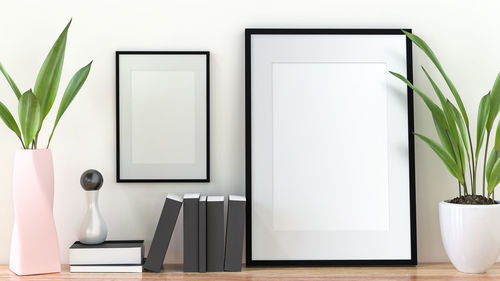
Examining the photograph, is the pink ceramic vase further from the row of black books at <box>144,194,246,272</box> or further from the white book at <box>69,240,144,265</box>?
the row of black books at <box>144,194,246,272</box>

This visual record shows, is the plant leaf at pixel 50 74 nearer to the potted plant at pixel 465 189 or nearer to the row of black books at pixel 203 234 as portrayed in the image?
the row of black books at pixel 203 234

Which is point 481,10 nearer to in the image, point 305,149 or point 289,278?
point 305,149

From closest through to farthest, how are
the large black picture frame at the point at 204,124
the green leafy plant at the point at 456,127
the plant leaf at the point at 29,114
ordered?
the plant leaf at the point at 29,114 → the green leafy plant at the point at 456,127 → the large black picture frame at the point at 204,124

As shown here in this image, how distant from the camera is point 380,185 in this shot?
1420mm

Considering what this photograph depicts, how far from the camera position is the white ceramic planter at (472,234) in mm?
1260

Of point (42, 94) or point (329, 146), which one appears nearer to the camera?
point (42, 94)

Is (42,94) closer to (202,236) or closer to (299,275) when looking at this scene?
Result: (202,236)

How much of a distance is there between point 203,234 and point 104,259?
0.27 metres

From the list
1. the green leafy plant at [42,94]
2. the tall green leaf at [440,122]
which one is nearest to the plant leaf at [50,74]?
the green leafy plant at [42,94]

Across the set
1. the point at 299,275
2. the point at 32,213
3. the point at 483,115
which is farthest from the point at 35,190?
the point at 483,115

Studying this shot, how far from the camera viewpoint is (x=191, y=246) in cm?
132

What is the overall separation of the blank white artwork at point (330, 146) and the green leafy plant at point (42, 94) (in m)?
0.55

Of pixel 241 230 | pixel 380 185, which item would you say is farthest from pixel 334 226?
pixel 241 230

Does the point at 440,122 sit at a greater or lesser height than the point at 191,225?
greater
